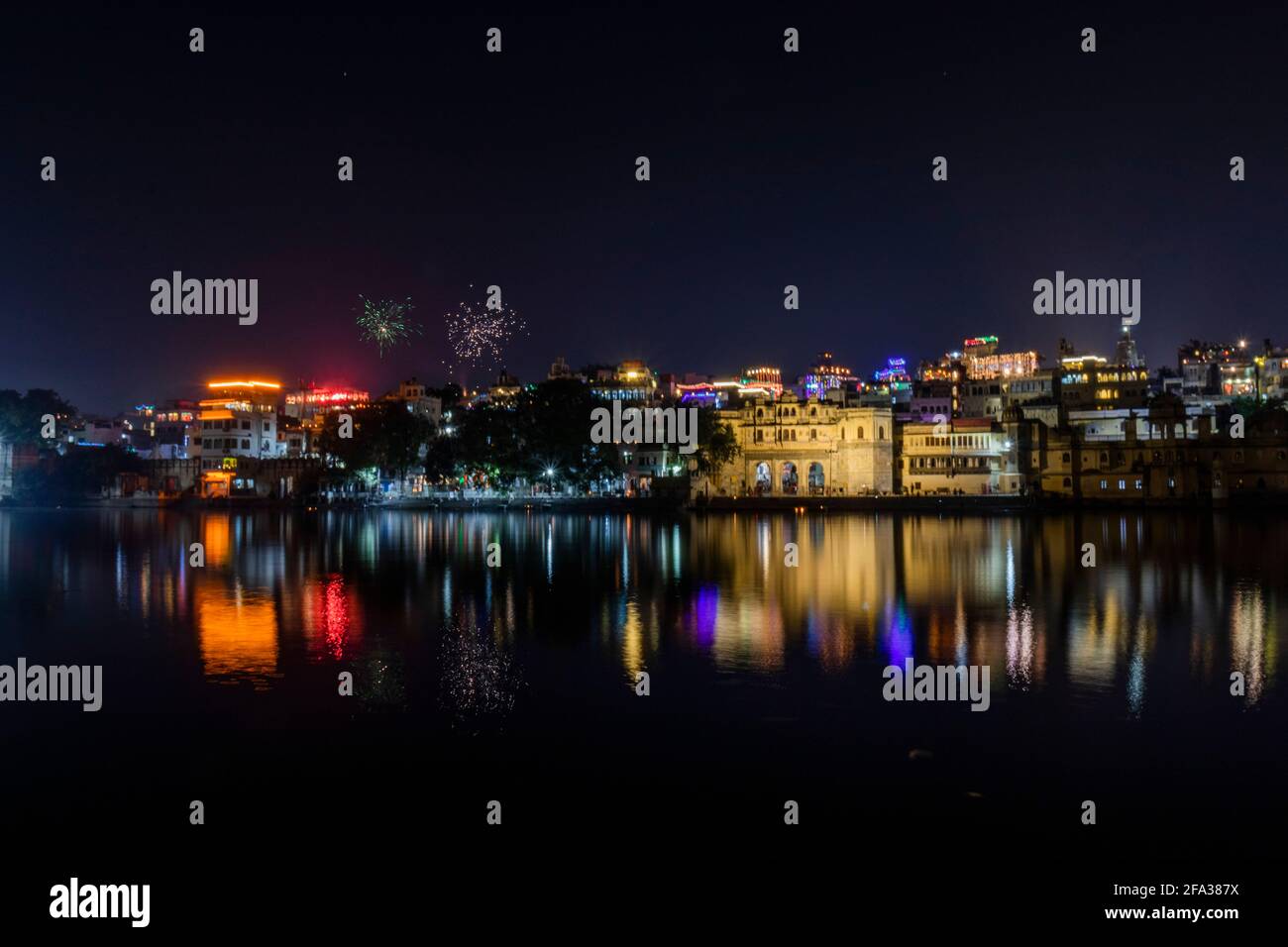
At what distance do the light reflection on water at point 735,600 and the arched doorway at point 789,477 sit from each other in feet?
139

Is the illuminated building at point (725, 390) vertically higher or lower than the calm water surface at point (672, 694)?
higher

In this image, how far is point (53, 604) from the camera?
1019 inches

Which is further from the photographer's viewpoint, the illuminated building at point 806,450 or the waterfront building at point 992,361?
the waterfront building at point 992,361

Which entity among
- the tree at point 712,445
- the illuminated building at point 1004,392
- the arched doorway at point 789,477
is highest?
the illuminated building at point 1004,392

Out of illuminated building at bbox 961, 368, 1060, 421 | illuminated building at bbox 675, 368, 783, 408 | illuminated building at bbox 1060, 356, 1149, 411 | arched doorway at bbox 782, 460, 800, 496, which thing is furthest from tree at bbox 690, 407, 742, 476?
illuminated building at bbox 1060, 356, 1149, 411

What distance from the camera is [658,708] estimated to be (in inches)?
561

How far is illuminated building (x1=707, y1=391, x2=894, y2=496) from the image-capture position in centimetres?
8988

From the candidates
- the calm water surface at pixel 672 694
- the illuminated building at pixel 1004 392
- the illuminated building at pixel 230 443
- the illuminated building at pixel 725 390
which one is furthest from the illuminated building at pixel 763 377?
the calm water surface at pixel 672 694

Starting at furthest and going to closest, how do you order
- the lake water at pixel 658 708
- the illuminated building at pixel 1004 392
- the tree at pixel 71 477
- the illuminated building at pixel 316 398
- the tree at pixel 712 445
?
the illuminated building at pixel 316 398 → the tree at pixel 71 477 → the illuminated building at pixel 1004 392 → the tree at pixel 712 445 → the lake water at pixel 658 708

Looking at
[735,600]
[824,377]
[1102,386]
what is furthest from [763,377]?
[735,600]

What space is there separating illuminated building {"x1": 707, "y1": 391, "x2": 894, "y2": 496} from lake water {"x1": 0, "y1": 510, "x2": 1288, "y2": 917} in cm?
5797

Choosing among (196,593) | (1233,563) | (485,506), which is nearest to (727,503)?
(485,506)

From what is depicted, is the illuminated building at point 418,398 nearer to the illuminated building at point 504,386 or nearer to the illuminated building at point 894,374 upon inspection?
the illuminated building at point 504,386

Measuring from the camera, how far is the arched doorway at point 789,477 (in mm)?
93688
